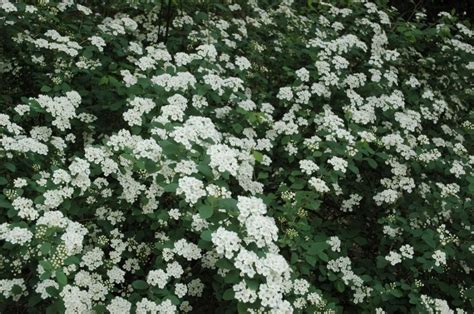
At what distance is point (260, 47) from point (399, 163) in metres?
2.11

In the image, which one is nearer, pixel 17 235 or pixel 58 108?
pixel 17 235

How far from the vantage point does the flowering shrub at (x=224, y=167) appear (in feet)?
10.8

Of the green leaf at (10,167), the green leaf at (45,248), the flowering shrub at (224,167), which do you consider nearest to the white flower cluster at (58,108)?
the flowering shrub at (224,167)

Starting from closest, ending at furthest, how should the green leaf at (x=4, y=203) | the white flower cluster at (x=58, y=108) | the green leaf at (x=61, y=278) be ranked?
the green leaf at (x=61, y=278)
the green leaf at (x=4, y=203)
the white flower cluster at (x=58, y=108)

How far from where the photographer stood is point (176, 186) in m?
3.21

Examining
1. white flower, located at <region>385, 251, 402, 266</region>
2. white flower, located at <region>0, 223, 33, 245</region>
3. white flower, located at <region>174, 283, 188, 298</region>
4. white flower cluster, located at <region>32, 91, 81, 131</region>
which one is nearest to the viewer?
white flower, located at <region>0, 223, 33, 245</region>

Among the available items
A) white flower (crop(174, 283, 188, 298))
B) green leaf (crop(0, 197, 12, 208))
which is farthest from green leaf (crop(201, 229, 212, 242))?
green leaf (crop(0, 197, 12, 208))

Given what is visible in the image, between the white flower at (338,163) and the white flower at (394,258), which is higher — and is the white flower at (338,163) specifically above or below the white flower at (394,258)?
above

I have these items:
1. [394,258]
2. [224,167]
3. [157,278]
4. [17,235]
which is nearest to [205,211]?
[224,167]

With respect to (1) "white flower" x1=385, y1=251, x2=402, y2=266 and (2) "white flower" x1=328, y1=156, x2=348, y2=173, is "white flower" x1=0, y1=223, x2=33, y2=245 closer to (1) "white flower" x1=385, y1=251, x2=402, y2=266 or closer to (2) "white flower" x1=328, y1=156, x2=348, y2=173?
(2) "white flower" x1=328, y1=156, x2=348, y2=173

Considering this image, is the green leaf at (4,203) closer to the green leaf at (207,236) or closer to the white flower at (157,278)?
the white flower at (157,278)

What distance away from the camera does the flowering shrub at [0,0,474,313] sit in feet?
10.8

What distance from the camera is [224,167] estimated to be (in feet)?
10.8

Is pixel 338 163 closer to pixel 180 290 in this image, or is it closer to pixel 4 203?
pixel 180 290
